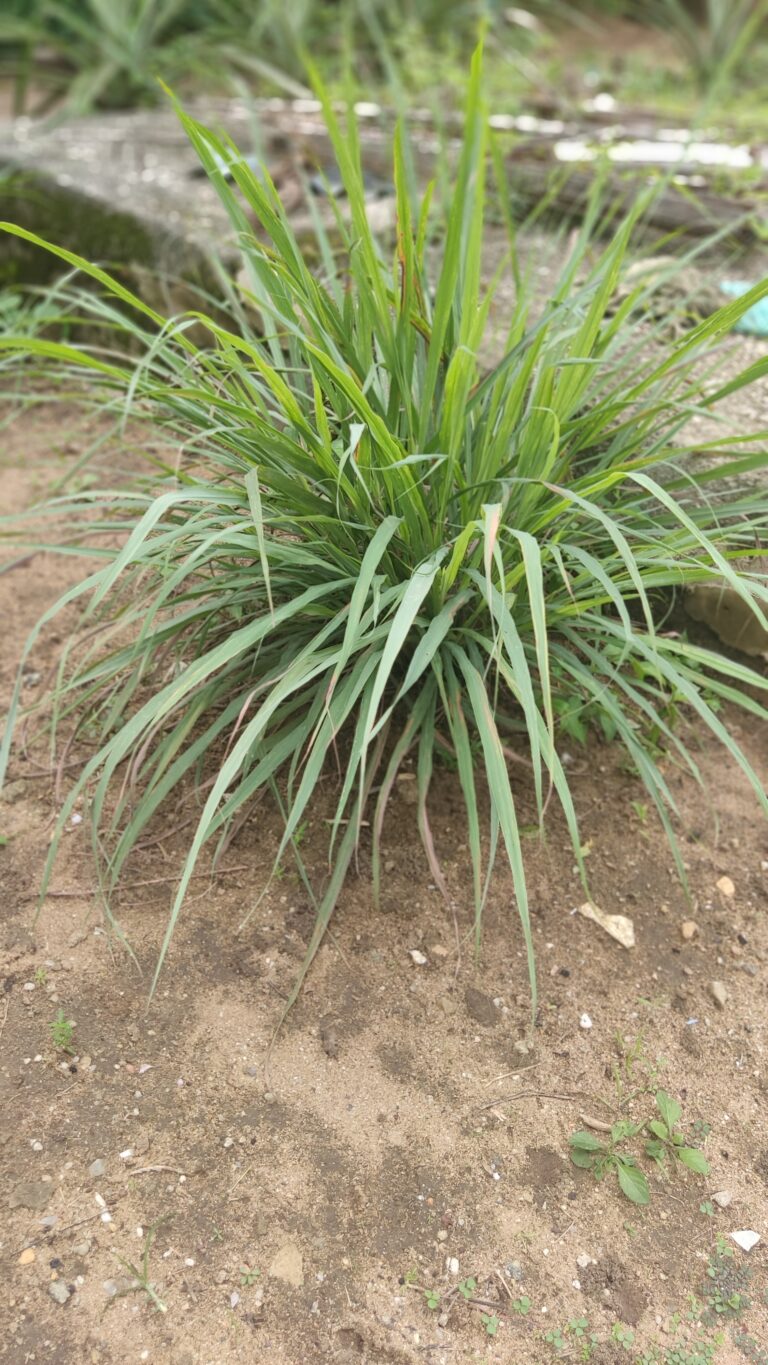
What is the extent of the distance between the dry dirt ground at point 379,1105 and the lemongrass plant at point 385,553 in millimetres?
94

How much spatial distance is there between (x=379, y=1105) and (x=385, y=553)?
726 mm

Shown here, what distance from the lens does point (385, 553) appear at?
4.86 feet

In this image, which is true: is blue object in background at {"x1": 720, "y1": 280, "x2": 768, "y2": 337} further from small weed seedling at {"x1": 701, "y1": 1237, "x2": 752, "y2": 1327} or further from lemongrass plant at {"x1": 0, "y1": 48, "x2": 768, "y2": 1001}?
small weed seedling at {"x1": 701, "y1": 1237, "x2": 752, "y2": 1327}

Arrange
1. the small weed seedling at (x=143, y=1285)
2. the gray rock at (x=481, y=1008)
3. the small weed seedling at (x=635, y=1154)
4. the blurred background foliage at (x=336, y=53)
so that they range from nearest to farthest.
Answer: the small weed seedling at (x=143, y=1285) < the small weed seedling at (x=635, y=1154) < the gray rock at (x=481, y=1008) < the blurred background foliage at (x=336, y=53)

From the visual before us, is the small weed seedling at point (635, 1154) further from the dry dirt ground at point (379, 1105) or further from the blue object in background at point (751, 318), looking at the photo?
the blue object in background at point (751, 318)

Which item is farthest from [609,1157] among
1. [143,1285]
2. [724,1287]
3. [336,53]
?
[336,53]

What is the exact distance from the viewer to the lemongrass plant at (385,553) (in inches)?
52.3

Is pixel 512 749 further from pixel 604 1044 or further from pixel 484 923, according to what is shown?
pixel 604 1044

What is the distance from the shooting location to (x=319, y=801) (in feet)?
5.34

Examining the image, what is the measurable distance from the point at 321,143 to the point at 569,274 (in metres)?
1.73

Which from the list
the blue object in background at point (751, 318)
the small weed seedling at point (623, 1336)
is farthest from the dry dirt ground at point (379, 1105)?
the blue object in background at point (751, 318)

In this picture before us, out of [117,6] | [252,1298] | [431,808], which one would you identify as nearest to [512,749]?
[431,808]

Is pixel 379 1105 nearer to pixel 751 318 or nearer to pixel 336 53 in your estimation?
pixel 751 318

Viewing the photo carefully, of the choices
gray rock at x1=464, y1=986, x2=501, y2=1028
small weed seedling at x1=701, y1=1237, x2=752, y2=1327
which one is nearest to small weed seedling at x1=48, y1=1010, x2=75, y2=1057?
gray rock at x1=464, y1=986, x2=501, y2=1028
